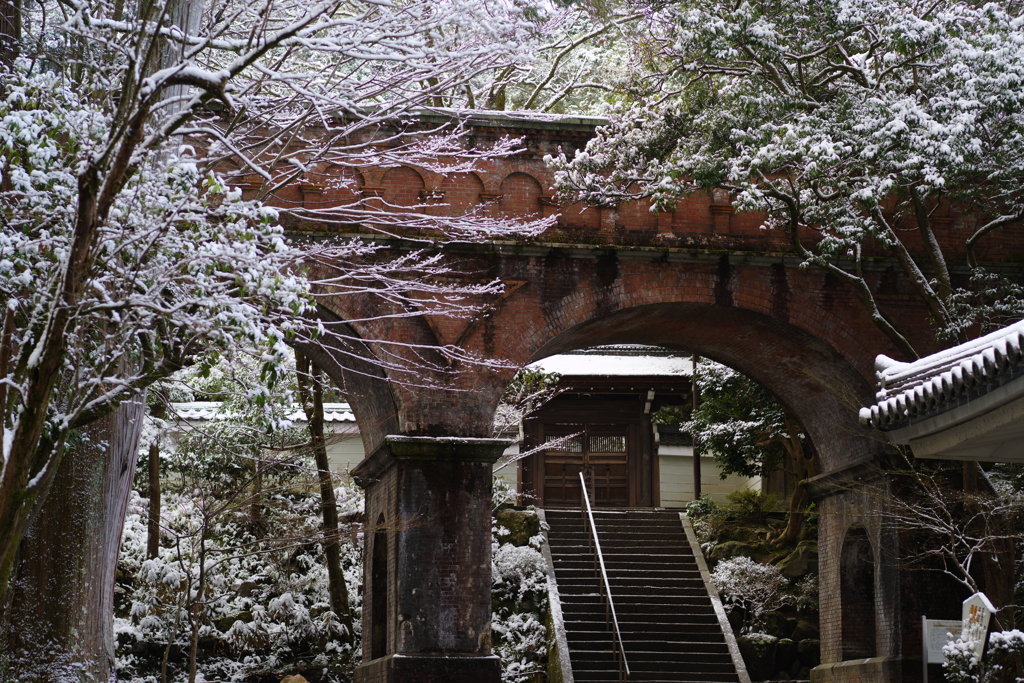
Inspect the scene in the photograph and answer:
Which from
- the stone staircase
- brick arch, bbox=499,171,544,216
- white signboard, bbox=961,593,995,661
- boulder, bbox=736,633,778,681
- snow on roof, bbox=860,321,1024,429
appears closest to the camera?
A: snow on roof, bbox=860,321,1024,429

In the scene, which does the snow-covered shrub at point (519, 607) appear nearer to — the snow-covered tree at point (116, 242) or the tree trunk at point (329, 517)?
the tree trunk at point (329, 517)

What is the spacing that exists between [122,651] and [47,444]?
1037 centimetres

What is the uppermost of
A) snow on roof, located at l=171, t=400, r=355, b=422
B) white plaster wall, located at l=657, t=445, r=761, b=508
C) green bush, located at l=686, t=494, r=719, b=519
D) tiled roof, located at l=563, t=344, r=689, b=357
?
tiled roof, located at l=563, t=344, r=689, b=357

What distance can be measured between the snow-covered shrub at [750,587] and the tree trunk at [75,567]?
10.8 m

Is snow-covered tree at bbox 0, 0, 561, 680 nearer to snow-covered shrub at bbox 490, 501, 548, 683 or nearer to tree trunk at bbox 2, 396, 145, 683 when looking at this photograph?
tree trunk at bbox 2, 396, 145, 683

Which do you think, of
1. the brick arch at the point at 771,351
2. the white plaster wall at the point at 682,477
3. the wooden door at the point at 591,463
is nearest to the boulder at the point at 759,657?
the brick arch at the point at 771,351

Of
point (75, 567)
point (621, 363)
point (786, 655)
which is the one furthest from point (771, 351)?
point (75, 567)

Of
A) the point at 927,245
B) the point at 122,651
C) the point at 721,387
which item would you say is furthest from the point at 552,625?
the point at 927,245

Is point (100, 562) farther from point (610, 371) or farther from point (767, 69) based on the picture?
point (610, 371)

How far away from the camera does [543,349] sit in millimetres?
13039

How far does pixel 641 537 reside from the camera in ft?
61.2

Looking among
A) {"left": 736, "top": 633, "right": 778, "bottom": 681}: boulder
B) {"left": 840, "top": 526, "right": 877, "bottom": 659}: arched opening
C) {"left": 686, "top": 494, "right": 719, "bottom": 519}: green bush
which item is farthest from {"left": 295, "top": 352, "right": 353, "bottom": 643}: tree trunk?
{"left": 840, "top": 526, "right": 877, "bottom": 659}: arched opening

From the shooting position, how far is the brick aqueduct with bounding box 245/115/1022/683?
38.9ft

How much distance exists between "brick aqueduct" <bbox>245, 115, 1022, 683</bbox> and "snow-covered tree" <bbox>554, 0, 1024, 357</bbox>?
2.76 feet
